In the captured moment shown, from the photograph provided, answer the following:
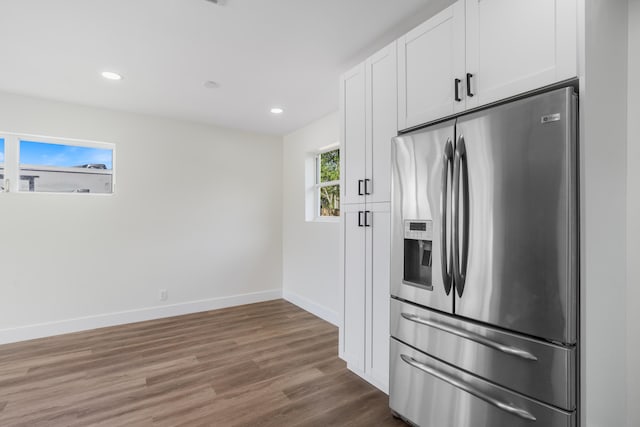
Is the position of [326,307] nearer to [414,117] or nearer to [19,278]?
[414,117]

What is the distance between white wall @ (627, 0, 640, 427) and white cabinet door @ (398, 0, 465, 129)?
0.77 meters

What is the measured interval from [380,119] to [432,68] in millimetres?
516

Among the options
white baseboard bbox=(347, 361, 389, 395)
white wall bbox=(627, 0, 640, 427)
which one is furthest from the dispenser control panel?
white baseboard bbox=(347, 361, 389, 395)

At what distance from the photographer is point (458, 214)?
166 centimetres

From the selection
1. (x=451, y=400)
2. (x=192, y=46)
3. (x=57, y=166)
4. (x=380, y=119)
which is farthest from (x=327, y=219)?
(x=57, y=166)

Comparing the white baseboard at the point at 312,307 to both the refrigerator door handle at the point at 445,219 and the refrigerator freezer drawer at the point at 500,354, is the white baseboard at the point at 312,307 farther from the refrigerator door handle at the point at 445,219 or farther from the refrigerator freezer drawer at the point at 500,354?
the refrigerator door handle at the point at 445,219

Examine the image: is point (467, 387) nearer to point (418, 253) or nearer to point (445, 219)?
point (418, 253)

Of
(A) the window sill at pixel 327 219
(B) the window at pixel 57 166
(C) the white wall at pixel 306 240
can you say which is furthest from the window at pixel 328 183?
(B) the window at pixel 57 166

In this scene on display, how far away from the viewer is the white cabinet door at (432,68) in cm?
177

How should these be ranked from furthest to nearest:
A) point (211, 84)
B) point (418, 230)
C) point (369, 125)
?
point (211, 84)
point (369, 125)
point (418, 230)

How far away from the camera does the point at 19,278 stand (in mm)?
3379

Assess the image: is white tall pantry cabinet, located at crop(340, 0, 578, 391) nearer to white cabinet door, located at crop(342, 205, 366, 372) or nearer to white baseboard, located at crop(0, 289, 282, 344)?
white cabinet door, located at crop(342, 205, 366, 372)

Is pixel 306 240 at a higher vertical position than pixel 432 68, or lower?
lower

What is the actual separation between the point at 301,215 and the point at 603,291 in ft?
11.7
